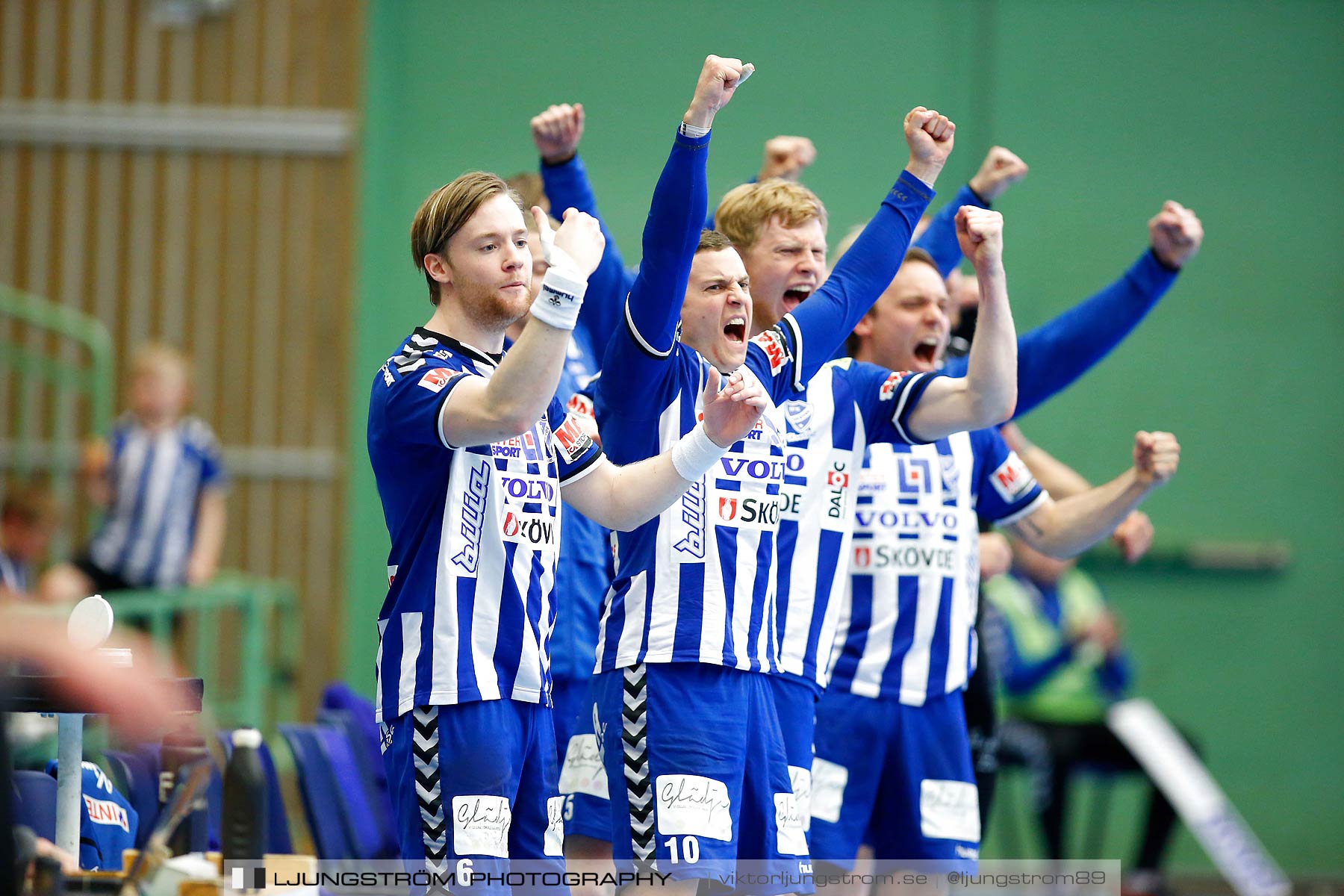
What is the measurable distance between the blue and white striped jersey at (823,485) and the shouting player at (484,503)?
640 millimetres

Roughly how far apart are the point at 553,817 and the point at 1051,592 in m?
5.99

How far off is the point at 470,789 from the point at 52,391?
299 inches

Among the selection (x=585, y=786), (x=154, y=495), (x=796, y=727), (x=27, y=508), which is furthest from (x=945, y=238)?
(x=154, y=495)

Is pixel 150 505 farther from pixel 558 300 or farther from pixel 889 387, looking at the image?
pixel 558 300

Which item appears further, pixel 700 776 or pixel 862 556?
pixel 862 556

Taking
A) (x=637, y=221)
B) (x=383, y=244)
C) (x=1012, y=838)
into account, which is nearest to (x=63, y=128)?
(x=383, y=244)

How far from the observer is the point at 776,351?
3572mm

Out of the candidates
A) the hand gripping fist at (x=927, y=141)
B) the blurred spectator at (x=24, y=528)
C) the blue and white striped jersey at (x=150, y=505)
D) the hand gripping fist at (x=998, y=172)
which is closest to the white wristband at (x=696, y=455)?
the hand gripping fist at (x=927, y=141)

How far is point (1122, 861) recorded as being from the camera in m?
9.28

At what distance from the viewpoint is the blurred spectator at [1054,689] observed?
814cm

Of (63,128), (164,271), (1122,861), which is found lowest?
(1122,861)

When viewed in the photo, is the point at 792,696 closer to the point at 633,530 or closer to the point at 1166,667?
the point at 633,530

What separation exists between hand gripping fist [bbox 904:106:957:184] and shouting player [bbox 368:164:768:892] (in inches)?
40.9

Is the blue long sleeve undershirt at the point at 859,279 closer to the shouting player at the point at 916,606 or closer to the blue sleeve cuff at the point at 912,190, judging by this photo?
the blue sleeve cuff at the point at 912,190
